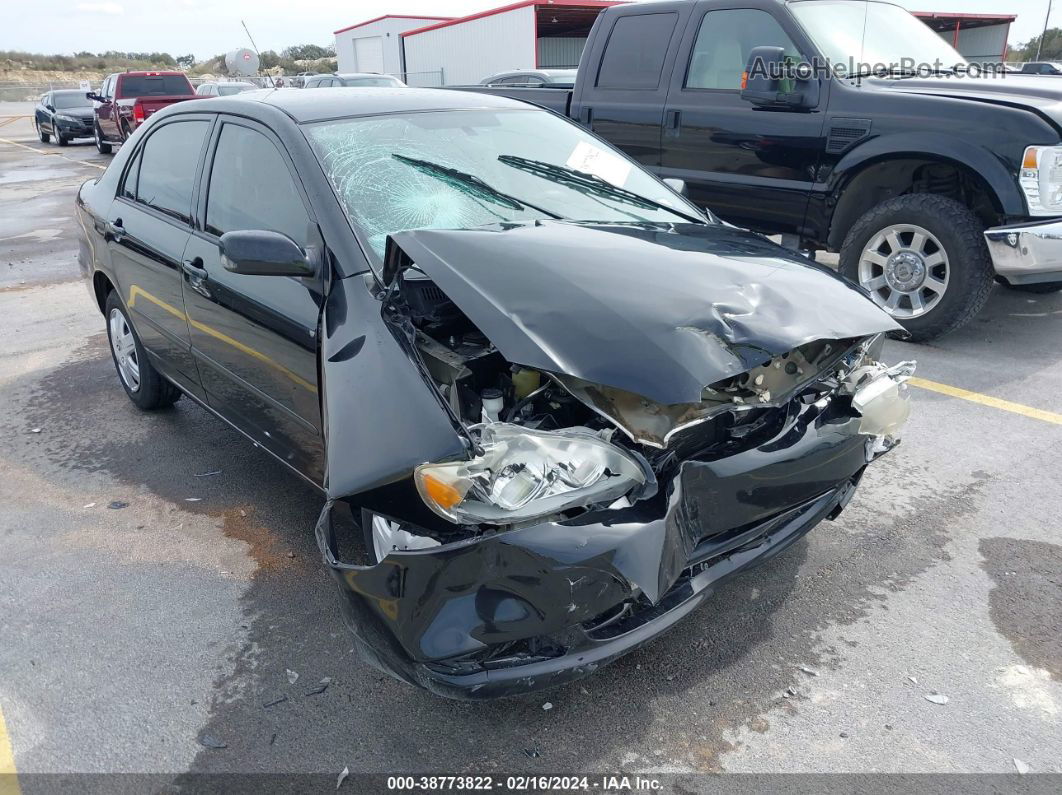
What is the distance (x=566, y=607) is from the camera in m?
2.01

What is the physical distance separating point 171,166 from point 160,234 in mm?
383

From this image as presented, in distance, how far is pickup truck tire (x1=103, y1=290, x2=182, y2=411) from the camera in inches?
177

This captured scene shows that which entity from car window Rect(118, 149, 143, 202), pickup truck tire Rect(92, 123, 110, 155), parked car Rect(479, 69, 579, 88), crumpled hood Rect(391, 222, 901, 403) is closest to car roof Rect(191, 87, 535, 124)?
car window Rect(118, 149, 143, 202)

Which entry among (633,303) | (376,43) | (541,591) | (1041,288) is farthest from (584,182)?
(376,43)

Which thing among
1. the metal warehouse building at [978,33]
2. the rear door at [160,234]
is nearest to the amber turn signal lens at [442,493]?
the rear door at [160,234]

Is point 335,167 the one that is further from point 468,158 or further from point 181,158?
point 181,158

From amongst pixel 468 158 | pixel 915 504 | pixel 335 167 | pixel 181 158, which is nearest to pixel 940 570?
pixel 915 504

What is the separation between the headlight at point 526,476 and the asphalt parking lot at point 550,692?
733 millimetres

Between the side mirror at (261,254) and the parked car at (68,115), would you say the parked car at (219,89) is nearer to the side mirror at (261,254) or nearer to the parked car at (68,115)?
the parked car at (68,115)

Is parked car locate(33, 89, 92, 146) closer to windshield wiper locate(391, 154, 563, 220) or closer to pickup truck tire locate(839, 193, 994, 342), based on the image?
pickup truck tire locate(839, 193, 994, 342)

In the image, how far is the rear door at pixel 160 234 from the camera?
12.0 feet

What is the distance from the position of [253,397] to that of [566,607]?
1.77m

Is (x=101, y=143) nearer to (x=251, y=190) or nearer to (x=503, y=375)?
(x=251, y=190)

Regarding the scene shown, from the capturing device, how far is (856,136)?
17.5 ft
